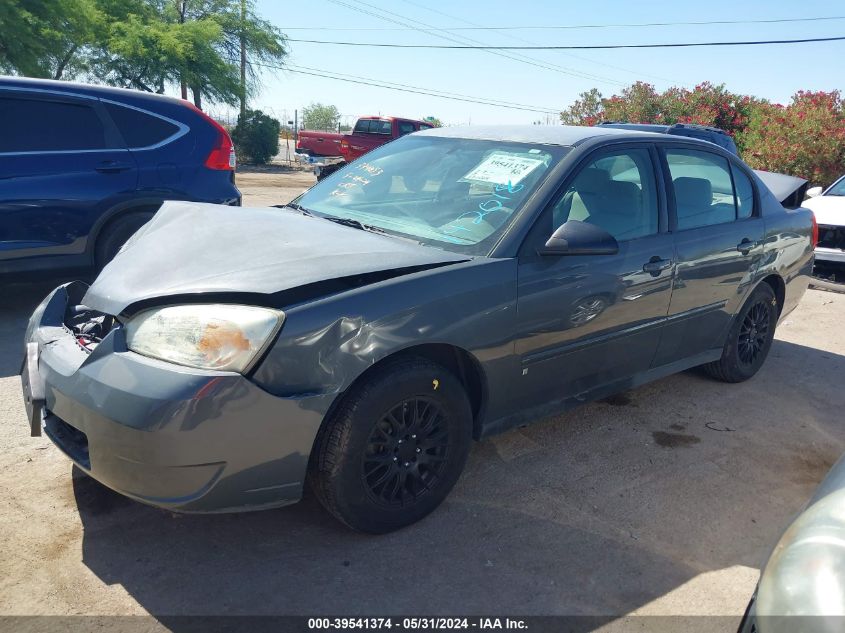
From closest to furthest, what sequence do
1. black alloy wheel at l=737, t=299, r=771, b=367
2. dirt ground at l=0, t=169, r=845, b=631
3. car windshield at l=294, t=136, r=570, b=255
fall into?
dirt ground at l=0, t=169, r=845, b=631
car windshield at l=294, t=136, r=570, b=255
black alloy wheel at l=737, t=299, r=771, b=367

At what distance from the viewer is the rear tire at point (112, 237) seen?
214 inches

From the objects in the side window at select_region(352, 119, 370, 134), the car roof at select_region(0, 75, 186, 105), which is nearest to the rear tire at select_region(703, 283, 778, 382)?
the car roof at select_region(0, 75, 186, 105)

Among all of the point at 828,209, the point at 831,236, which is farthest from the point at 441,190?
the point at 828,209

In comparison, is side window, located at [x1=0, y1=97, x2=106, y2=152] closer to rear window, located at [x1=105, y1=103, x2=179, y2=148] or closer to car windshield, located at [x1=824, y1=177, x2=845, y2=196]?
rear window, located at [x1=105, y1=103, x2=179, y2=148]

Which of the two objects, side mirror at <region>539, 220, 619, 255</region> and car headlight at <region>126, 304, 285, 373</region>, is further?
side mirror at <region>539, 220, 619, 255</region>

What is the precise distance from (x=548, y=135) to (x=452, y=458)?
5.96 ft

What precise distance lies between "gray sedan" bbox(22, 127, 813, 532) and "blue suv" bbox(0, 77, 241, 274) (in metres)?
2.03

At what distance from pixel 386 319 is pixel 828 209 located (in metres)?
8.32

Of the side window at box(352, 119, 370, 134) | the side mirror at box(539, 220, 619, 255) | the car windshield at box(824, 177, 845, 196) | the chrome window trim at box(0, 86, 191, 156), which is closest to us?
the side mirror at box(539, 220, 619, 255)

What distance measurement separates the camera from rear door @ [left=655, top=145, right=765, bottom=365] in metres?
3.98

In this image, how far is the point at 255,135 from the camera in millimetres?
26734

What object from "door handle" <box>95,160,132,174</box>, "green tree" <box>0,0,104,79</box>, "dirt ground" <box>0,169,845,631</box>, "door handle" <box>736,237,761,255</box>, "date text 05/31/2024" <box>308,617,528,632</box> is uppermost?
"green tree" <box>0,0,104,79</box>

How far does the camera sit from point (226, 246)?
2.90 meters

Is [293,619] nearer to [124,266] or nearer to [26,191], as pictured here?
[124,266]
